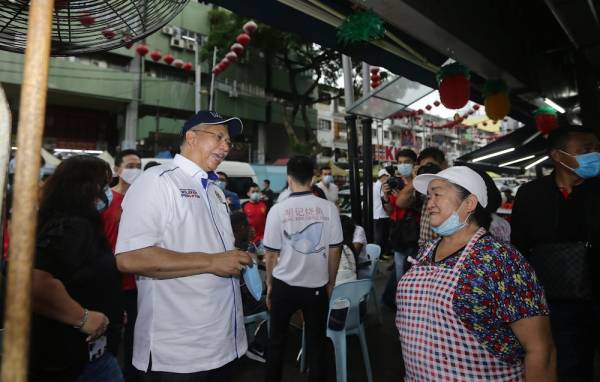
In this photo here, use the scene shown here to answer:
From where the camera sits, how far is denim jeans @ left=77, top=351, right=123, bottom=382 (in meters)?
1.67

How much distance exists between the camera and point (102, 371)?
173cm

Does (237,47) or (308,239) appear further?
(237,47)

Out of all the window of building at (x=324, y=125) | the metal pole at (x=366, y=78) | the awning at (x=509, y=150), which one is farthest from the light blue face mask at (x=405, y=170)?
the window of building at (x=324, y=125)

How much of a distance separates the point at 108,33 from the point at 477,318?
1.63 meters

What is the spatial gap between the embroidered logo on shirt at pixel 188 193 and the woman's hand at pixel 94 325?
621 millimetres

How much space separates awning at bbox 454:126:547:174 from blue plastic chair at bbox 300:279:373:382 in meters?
7.54

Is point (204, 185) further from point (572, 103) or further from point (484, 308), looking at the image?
point (572, 103)

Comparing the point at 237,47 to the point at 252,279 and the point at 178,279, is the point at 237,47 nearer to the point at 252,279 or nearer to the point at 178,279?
the point at 252,279

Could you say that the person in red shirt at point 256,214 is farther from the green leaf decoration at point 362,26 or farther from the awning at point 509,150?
the awning at point 509,150

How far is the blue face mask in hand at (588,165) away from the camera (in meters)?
2.19

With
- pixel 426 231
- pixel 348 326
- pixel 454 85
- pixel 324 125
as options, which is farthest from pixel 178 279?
pixel 324 125

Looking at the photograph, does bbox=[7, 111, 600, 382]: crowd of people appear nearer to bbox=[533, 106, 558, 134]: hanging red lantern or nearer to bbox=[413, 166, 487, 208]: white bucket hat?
bbox=[413, 166, 487, 208]: white bucket hat

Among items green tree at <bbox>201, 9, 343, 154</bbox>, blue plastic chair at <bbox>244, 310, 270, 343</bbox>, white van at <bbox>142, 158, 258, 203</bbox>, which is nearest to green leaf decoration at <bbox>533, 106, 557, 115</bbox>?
blue plastic chair at <bbox>244, 310, 270, 343</bbox>

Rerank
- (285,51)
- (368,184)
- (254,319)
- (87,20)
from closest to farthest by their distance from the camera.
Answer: (87,20)
(254,319)
(368,184)
(285,51)
